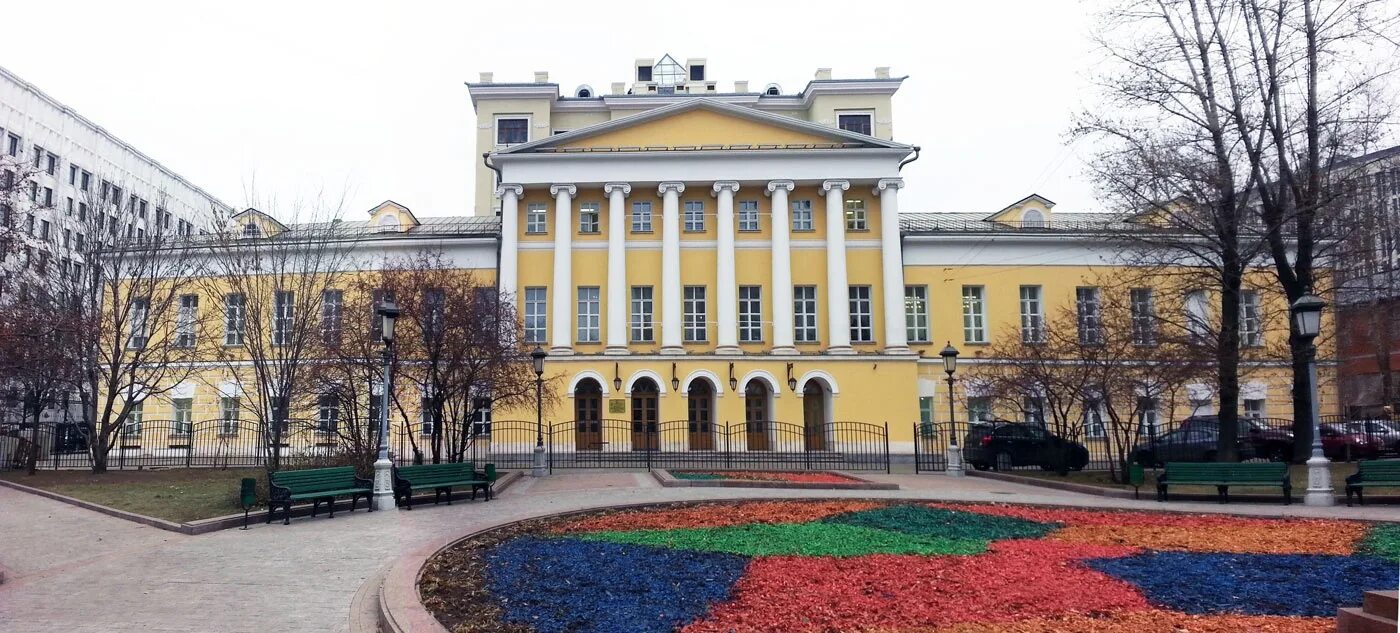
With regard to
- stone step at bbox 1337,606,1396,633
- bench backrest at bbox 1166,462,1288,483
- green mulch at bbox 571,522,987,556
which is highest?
stone step at bbox 1337,606,1396,633

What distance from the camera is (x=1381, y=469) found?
15.2m

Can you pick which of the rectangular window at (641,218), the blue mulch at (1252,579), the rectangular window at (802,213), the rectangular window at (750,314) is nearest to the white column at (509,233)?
the rectangular window at (641,218)

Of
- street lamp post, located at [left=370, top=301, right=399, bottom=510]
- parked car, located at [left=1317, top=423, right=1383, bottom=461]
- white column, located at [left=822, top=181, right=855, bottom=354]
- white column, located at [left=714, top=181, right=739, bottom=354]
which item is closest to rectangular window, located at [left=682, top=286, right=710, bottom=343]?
white column, located at [left=714, top=181, right=739, bottom=354]

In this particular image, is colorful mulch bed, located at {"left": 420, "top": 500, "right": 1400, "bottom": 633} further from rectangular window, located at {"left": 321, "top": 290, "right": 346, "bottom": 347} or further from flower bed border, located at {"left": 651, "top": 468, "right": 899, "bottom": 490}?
rectangular window, located at {"left": 321, "top": 290, "right": 346, "bottom": 347}

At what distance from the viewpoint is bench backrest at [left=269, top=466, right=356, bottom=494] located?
13359mm

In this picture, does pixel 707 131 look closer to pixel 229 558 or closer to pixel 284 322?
pixel 284 322

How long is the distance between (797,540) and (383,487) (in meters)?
8.46

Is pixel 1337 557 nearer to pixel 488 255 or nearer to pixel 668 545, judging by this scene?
pixel 668 545

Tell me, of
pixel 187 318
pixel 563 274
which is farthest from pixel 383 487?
pixel 187 318

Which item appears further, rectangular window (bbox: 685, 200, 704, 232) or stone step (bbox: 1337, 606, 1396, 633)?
rectangular window (bbox: 685, 200, 704, 232)

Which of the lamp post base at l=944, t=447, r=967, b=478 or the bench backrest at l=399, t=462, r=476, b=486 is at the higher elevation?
the bench backrest at l=399, t=462, r=476, b=486

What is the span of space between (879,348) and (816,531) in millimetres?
24872

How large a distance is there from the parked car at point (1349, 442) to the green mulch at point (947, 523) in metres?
20.6

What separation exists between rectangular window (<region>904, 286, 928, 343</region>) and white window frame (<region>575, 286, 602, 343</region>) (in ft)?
46.5
